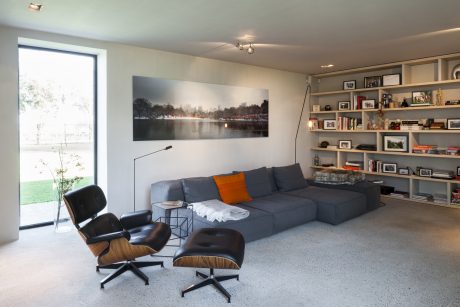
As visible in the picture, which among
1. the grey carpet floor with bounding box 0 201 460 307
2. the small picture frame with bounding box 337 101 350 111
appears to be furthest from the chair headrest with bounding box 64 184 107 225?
the small picture frame with bounding box 337 101 350 111

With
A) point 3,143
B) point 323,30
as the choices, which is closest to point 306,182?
point 323,30

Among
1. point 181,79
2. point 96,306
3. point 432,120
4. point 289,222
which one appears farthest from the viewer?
point 432,120

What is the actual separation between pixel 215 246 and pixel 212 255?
13cm

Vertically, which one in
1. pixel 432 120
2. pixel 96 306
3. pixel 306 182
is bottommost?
pixel 96 306

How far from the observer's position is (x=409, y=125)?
19.2 feet

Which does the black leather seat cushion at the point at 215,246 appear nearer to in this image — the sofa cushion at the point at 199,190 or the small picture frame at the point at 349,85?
the sofa cushion at the point at 199,190

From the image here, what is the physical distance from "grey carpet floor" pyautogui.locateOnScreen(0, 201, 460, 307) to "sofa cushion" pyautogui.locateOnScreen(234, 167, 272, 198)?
873 mm

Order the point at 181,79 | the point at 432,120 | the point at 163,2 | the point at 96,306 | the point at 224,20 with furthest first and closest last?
the point at 432,120
the point at 181,79
the point at 224,20
the point at 163,2
the point at 96,306

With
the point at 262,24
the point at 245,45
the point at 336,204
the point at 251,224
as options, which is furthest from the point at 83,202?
the point at 336,204

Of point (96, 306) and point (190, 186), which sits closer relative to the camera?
point (96, 306)

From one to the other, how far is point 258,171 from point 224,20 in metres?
2.44

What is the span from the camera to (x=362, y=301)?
2590 millimetres

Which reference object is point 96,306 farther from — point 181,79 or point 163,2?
point 181,79

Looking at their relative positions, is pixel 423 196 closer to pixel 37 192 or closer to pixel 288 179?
pixel 288 179
